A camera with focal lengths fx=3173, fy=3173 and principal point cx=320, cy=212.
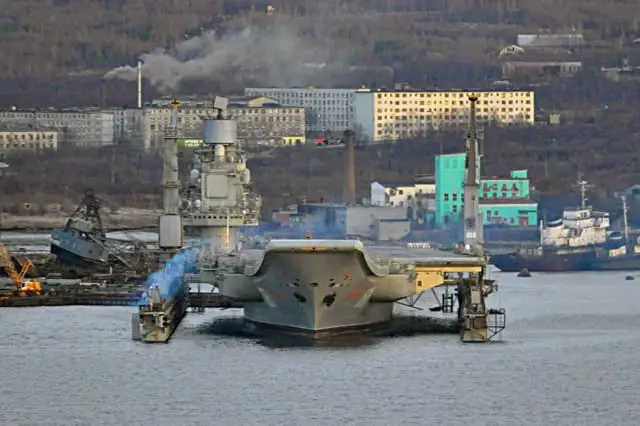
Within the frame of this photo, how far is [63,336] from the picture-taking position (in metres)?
71.8

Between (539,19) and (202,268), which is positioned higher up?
(539,19)

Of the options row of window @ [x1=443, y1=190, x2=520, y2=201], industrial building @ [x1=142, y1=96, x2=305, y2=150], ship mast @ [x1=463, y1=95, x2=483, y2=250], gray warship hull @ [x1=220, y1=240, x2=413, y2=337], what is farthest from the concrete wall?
gray warship hull @ [x1=220, y1=240, x2=413, y2=337]

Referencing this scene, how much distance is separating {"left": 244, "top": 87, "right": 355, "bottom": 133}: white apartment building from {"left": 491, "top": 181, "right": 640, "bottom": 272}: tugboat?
3119cm

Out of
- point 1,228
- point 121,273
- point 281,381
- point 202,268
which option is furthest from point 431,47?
point 281,381

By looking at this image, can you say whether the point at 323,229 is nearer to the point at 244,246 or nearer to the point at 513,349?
the point at 244,246

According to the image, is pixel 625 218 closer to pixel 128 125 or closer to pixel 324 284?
pixel 128 125

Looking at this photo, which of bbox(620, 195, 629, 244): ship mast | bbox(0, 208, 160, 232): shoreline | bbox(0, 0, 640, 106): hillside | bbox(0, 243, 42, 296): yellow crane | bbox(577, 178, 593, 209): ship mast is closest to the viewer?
bbox(0, 243, 42, 296): yellow crane

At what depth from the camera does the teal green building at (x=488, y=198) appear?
11612 centimetres

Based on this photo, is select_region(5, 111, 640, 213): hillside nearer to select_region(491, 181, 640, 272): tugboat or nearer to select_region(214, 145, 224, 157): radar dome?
select_region(491, 181, 640, 272): tugboat

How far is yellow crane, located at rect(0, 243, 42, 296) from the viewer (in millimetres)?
83750

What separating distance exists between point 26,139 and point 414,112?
19305 mm

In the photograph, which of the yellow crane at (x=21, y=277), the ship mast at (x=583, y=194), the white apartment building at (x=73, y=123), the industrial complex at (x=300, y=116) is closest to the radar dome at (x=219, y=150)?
the yellow crane at (x=21, y=277)

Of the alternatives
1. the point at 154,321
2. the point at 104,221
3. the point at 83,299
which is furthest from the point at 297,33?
the point at 154,321

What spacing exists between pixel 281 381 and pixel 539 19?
106m
